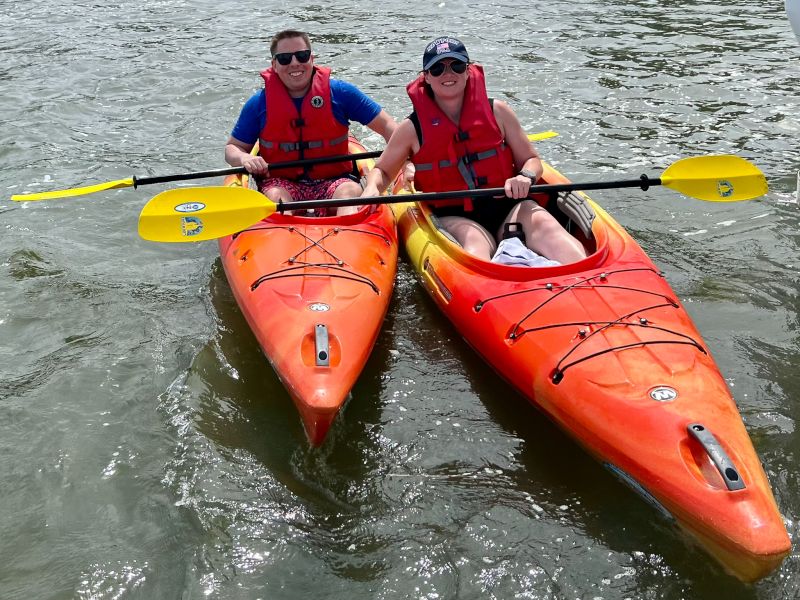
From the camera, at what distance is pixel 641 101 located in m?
7.33

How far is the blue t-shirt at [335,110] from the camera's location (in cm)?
480

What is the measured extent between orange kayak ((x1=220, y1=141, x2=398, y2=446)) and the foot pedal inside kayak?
1.26 meters

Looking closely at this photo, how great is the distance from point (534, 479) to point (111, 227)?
363 centimetres

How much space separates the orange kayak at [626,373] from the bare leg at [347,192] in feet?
2.13

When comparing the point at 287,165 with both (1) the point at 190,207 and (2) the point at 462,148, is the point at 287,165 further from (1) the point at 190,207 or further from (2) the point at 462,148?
(2) the point at 462,148

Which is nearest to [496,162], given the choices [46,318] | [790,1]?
[790,1]

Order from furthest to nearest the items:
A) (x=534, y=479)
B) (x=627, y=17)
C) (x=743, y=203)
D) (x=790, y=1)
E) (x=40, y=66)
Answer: (x=627, y=17)
(x=40, y=66)
(x=743, y=203)
(x=790, y=1)
(x=534, y=479)

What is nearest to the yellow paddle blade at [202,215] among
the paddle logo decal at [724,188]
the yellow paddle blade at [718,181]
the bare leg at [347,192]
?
the bare leg at [347,192]

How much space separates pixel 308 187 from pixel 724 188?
7.62ft

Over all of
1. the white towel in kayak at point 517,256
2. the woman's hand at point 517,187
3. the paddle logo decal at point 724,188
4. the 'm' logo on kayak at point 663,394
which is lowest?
the white towel in kayak at point 517,256

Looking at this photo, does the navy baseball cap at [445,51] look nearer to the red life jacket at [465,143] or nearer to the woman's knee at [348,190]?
the red life jacket at [465,143]

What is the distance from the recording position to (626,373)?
2.99 metres

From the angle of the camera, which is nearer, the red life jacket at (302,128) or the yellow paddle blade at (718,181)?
the yellow paddle blade at (718,181)

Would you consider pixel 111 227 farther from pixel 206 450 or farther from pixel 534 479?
pixel 534 479
